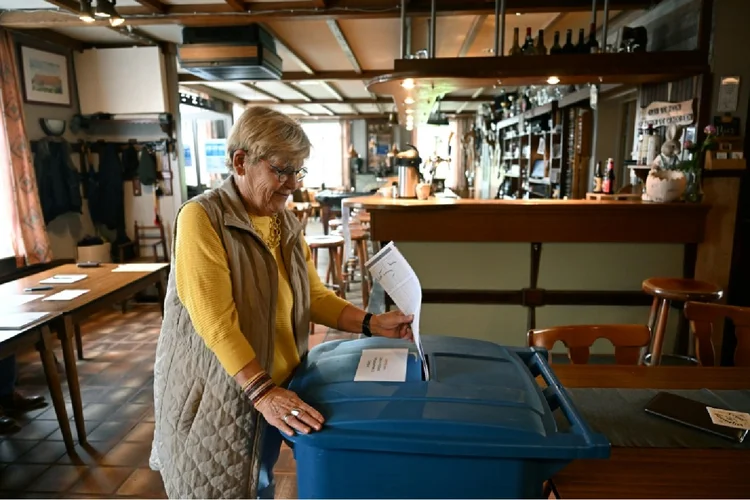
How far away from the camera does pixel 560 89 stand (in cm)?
591

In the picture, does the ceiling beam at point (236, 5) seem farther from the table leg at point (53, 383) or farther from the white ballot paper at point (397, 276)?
the white ballot paper at point (397, 276)

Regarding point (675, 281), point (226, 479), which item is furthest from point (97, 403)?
point (675, 281)

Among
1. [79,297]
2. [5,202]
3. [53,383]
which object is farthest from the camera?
[5,202]

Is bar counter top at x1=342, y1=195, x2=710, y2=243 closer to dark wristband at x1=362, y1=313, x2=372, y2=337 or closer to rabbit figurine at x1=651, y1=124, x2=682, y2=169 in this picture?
rabbit figurine at x1=651, y1=124, x2=682, y2=169

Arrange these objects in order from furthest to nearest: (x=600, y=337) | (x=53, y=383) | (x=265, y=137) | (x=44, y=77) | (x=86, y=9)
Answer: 1. (x=44, y=77)
2. (x=86, y=9)
3. (x=53, y=383)
4. (x=600, y=337)
5. (x=265, y=137)

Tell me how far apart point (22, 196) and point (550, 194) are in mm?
5857

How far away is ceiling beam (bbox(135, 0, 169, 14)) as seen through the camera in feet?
12.1

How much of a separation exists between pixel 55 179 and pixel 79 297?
2.93 m

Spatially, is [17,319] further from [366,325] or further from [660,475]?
[660,475]

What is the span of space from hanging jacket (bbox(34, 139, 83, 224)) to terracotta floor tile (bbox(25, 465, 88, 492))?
10.9ft

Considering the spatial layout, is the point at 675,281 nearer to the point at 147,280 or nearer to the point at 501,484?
the point at 501,484

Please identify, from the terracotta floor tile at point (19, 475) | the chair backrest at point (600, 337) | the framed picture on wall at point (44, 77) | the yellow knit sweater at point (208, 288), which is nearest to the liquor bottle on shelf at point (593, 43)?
the chair backrest at point (600, 337)

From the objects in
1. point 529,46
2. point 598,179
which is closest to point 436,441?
point 598,179

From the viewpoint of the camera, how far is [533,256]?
3.47 m
